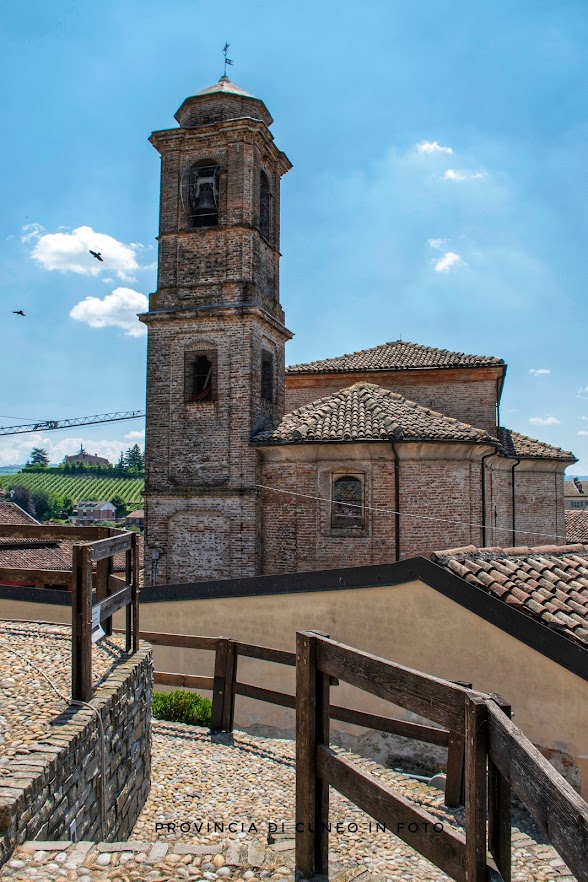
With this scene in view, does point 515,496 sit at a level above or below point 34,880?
above

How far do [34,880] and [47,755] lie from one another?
73 centimetres

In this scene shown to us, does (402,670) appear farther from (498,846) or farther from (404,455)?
(404,455)

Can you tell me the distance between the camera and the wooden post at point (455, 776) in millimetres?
5771

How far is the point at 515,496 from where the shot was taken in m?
21.4

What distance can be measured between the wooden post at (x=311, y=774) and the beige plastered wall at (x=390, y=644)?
3.90 m

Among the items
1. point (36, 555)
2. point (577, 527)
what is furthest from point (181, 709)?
point (577, 527)

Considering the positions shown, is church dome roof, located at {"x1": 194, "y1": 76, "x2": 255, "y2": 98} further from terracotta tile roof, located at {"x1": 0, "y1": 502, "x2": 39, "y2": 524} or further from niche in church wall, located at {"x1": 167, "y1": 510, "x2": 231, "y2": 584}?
terracotta tile roof, located at {"x1": 0, "y1": 502, "x2": 39, "y2": 524}

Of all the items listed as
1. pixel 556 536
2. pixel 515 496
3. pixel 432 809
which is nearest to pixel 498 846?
pixel 432 809

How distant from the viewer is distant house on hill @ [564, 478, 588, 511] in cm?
6807

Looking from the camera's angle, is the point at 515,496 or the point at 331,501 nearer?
the point at 331,501

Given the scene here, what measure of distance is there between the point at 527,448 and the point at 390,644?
1521 cm

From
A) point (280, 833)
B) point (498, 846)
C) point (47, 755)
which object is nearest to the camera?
point (498, 846)

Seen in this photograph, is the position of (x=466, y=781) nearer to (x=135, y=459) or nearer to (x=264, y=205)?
(x=264, y=205)

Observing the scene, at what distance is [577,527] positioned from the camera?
A: 35.0 meters
